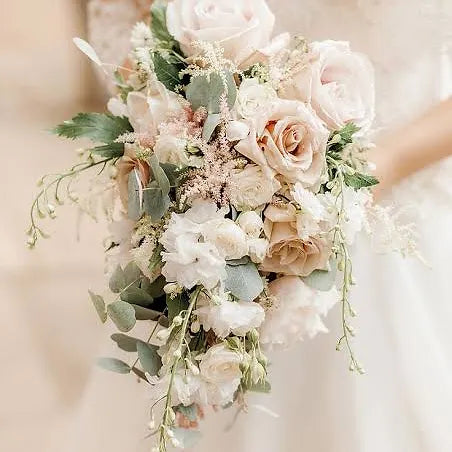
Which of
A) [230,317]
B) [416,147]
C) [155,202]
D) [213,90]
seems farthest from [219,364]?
[416,147]

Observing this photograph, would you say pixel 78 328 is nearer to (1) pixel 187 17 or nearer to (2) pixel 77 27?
(1) pixel 187 17

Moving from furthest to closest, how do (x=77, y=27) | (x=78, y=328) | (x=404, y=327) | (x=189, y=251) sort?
(x=77, y=27) → (x=78, y=328) → (x=404, y=327) → (x=189, y=251)

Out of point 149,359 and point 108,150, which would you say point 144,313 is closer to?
point 149,359

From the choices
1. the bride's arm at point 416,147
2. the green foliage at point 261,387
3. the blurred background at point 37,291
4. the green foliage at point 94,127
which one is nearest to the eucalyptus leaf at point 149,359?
the green foliage at point 261,387

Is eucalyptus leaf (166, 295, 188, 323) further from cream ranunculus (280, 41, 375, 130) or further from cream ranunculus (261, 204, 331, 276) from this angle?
cream ranunculus (280, 41, 375, 130)

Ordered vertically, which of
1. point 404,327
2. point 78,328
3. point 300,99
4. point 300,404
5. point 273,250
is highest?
point 300,99

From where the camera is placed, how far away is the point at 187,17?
0.83 meters

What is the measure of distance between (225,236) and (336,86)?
0.68ft

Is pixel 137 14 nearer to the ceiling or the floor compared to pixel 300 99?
nearer to the floor

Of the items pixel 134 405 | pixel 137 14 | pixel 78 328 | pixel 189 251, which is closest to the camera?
pixel 189 251

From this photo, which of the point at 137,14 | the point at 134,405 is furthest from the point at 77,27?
the point at 134,405

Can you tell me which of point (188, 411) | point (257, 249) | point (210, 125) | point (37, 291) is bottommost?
point (37, 291)

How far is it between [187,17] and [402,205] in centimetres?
40

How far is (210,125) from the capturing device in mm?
767
